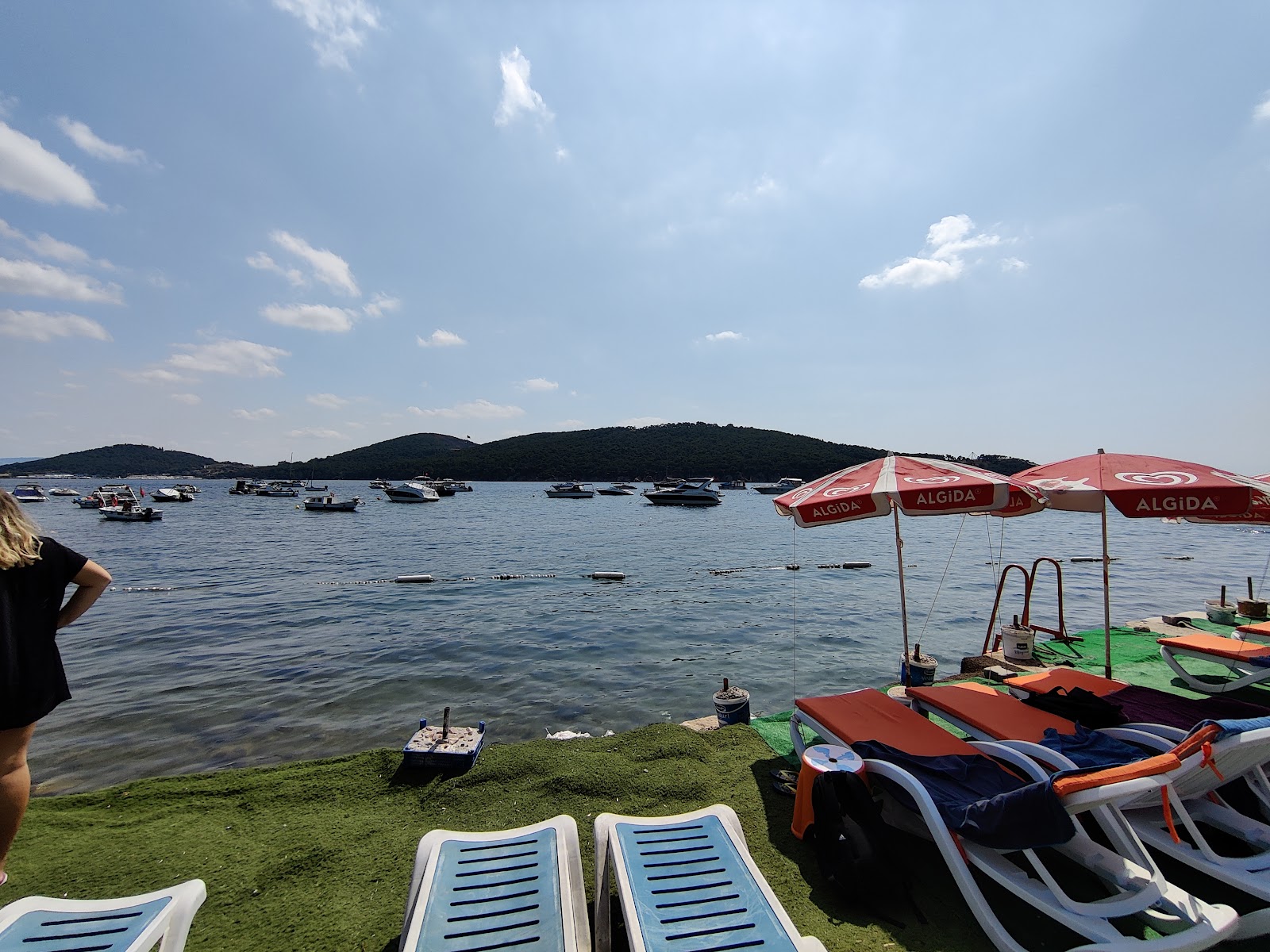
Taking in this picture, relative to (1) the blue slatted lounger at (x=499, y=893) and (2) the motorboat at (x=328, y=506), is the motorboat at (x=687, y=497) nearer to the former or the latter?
(2) the motorboat at (x=328, y=506)

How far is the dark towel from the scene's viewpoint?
8.36 ft

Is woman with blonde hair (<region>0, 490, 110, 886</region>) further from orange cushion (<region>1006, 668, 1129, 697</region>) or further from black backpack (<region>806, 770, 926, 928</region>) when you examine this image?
orange cushion (<region>1006, 668, 1129, 697</region>)

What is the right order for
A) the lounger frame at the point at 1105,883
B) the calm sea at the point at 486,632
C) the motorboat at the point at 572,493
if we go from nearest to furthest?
the lounger frame at the point at 1105,883, the calm sea at the point at 486,632, the motorboat at the point at 572,493

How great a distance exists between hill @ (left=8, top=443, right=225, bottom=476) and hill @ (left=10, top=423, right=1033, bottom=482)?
337 millimetres

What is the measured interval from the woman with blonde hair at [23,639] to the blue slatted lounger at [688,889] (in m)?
2.79

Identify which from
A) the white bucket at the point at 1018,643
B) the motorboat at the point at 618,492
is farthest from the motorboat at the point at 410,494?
the white bucket at the point at 1018,643

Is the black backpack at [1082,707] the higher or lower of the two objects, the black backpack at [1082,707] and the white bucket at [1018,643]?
the higher

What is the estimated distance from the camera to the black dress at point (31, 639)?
255cm

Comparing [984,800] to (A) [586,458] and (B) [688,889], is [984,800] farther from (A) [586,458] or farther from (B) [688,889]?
(A) [586,458]

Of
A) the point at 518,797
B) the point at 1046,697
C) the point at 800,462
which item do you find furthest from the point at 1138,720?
the point at 800,462

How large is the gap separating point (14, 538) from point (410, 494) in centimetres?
6692

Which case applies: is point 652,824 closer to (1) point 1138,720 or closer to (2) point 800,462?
(1) point 1138,720

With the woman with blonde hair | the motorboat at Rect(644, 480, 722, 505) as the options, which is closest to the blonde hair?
the woman with blonde hair

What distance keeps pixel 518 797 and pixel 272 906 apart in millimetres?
1567
